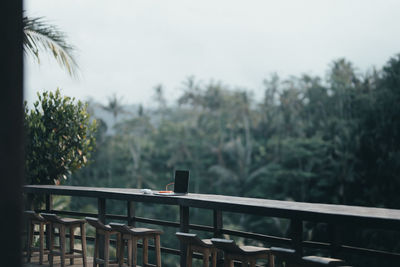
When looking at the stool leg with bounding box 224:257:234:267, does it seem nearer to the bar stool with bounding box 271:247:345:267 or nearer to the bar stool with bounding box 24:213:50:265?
the bar stool with bounding box 271:247:345:267

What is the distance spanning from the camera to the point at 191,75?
36.5m

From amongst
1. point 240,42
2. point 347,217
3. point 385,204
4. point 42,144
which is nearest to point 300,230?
point 347,217

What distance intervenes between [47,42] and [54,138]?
1.41m

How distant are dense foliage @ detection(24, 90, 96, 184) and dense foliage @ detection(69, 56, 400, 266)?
51.9 feet

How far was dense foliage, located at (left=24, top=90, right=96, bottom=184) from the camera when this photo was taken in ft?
24.4

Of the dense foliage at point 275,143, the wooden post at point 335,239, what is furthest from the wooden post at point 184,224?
the dense foliage at point 275,143

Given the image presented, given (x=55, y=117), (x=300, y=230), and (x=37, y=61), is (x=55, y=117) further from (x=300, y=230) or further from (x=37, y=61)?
(x=300, y=230)

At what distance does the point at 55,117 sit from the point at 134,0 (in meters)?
40.3

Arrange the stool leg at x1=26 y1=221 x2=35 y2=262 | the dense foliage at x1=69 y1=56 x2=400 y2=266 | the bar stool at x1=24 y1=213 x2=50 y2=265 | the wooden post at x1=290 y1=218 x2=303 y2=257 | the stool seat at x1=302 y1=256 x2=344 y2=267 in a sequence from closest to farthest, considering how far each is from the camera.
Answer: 1. the stool seat at x1=302 y1=256 x2=344 y2=267
2. the wooden post at x1=290 y1=218 x2=303 y2=257
3. the bar stool at x1=24 y1=213 x2=50 y2=265
4. the stool leg at x1=26 y1=221 x2=35 y2=262
5. the dense foliage at x1=69 y1=56 x2=400 y2=266

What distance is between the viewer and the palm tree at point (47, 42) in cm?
739

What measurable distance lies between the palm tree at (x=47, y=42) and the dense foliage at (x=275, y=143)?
52.9 feet

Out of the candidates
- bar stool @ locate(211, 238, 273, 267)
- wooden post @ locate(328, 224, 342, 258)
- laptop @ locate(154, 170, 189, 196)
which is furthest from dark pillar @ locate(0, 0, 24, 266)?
laptop @ locate(154, 170, 189, 196)

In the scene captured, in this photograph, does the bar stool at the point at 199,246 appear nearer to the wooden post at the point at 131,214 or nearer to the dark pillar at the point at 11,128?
the wooden post at the point at 131,214

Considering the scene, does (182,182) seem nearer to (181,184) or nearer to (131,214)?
(181,184)
